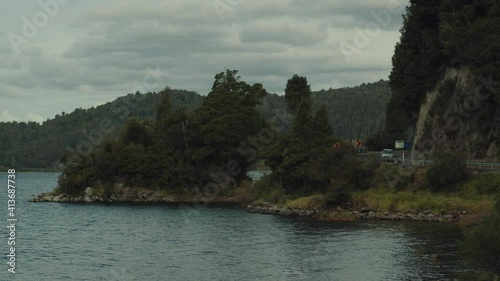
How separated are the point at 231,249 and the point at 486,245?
109 ft

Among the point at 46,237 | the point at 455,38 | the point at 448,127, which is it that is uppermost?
the point at 455,38

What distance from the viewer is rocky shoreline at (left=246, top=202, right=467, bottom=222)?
3597 inches

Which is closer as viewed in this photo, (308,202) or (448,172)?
(448,172)

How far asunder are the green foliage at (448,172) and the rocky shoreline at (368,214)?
5.89 m

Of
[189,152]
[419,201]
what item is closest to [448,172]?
[419,201]

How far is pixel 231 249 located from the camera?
74125 millimetres

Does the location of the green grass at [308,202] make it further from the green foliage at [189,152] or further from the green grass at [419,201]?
the green foliage at [189,152]

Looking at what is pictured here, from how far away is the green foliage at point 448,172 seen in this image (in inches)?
3841

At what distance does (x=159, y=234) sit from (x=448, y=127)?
5031 cm

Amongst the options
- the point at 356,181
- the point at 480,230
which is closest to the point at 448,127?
the point at 356,181

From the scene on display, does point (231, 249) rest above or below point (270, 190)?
below

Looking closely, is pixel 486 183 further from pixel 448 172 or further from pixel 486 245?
pixel 486 245

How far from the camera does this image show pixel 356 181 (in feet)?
356

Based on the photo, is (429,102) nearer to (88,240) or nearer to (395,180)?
(395,180)
